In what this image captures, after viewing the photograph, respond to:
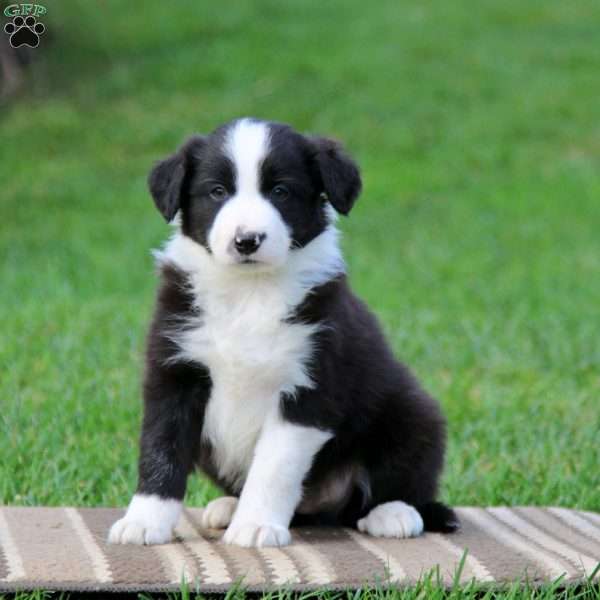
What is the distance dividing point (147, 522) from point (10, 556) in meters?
0.41

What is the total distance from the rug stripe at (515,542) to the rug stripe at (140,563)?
101 cm

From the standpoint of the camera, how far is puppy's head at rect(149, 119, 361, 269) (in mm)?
3564

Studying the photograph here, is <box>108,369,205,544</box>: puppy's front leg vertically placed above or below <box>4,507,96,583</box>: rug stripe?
above

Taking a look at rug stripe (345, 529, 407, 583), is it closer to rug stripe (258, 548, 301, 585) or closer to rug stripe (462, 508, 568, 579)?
rug stripe (258, 548, 301, 585)

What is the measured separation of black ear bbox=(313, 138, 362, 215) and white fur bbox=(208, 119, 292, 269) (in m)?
0.21

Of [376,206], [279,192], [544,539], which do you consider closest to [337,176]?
[279,192]

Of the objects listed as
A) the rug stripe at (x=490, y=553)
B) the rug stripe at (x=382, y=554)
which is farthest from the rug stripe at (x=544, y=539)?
the rug stripe at (x=382, y=554)

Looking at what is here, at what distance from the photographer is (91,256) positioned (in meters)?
10.2

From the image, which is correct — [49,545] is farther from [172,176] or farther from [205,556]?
[172,176]

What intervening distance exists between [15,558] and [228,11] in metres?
17.4

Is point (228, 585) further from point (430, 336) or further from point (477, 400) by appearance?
point (430, 336)

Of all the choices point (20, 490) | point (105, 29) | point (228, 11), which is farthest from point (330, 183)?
point (228, 11)

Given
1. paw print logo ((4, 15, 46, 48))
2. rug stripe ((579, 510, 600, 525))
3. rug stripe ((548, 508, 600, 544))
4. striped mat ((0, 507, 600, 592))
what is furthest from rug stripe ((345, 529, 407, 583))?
paw print logo ((4, 15, 46, 48))

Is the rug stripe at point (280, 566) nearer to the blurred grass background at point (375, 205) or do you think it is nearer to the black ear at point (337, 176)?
the black ear at point (337, 176)
